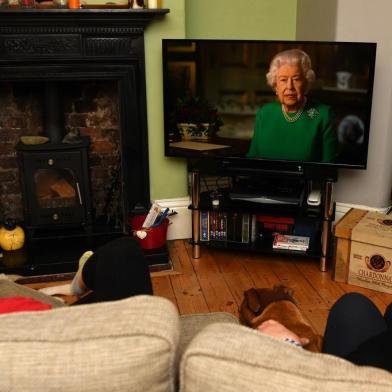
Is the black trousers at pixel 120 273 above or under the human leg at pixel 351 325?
above

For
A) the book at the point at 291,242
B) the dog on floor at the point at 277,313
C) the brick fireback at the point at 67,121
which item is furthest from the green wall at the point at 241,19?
the dog on floor at the point at 277,313

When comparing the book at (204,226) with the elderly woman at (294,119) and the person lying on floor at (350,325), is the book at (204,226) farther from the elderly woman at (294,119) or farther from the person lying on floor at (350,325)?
the person lying on floor at (350,325)

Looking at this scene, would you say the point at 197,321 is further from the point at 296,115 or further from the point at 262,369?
the point at 296,115

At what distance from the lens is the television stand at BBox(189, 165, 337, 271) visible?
3.12m

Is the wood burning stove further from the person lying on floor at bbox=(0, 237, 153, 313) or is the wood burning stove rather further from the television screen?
the person lying on floor at bbox=(0, 237, 153, 313)

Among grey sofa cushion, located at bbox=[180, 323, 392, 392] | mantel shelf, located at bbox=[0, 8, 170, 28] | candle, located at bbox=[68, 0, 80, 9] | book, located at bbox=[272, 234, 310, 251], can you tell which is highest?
candle, located at bbox=[68, 0, 80, 9]

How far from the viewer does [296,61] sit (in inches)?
119

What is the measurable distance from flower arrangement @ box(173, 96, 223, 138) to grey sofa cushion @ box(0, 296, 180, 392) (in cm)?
239

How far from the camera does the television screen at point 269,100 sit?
117 inches

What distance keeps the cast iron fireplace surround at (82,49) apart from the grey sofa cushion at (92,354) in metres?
2.45

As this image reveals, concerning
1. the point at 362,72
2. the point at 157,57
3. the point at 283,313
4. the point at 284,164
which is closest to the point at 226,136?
the point at 284,164

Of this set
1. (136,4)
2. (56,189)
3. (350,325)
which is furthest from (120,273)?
(136,4)

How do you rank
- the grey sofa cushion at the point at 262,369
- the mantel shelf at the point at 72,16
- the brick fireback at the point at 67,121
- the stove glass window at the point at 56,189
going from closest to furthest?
the grey sofa cushion at the point at 262,369 → the mantel shelf at the point at 72,16 → the stove glass window at the point at 56,189 → the brick fireback at the point at 67,121

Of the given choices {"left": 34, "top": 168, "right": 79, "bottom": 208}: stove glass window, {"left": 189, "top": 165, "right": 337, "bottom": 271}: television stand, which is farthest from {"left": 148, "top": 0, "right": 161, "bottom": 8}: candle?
{"left": 34, "top": 168, "right": 79, "bottom": 208}: stove glass window
